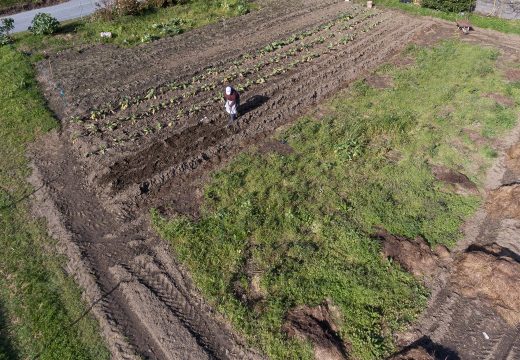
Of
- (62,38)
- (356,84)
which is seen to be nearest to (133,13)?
(62,38)

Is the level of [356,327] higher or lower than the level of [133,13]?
lower

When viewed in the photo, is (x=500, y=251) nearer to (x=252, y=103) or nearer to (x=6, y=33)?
(x=252, y=103)

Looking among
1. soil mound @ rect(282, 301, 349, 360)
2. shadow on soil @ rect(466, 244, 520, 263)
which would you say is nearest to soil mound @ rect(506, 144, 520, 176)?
shadow on soil @ rect(466, 244, 520, 263)

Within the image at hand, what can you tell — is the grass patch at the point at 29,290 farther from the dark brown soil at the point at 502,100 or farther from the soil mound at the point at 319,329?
the dark brown soil at the point at 502,100

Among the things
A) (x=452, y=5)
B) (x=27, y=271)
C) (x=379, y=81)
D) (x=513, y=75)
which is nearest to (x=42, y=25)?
(x=27, y=271)

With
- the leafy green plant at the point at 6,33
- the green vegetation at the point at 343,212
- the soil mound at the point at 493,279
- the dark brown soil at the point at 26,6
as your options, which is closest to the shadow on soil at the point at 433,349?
the green vegetation at the point at 343,212

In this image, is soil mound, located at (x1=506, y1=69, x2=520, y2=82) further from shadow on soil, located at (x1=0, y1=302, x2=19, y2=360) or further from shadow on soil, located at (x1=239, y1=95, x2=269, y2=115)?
shadow on soil, located at (x1=0, y1=302, x2=19, y2=360)

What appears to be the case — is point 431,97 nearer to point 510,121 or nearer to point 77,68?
point 510,121
